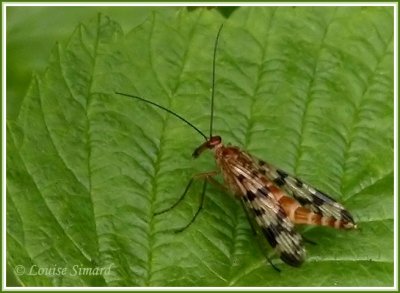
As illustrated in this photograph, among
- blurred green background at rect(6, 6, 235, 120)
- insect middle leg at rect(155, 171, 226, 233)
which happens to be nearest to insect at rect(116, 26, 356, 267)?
insect middle leg at rect(155, 171, 226, 233)

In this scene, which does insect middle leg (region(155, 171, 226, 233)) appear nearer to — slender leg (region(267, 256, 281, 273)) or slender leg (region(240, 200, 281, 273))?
slender leg (region(240, 200, 281, 273))

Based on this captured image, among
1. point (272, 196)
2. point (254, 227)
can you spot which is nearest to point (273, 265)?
point (254, 227)

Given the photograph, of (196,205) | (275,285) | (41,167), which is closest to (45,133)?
(41,167)

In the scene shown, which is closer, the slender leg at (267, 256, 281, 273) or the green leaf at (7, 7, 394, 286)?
the green leaf at (7, 7, 394, 286)

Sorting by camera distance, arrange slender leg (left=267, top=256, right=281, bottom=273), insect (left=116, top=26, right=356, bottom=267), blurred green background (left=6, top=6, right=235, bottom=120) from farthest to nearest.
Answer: blurred green background (left=6, top=6, right=235, bottom=120), insect (left=116, top=26, right=356, bottom=267), slender leg (left=267, top=256, right=281, bottom=273)

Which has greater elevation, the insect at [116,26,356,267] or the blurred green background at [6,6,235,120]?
the blurred green background at [6,6,235,120]

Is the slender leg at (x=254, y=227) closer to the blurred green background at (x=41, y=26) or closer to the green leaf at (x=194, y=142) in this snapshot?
the green leaf at (x=194, y=142)

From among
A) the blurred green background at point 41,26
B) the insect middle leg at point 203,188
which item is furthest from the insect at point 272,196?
the blurred green background at point 41,26

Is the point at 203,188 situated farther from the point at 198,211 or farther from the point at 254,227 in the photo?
the point at 254,227
